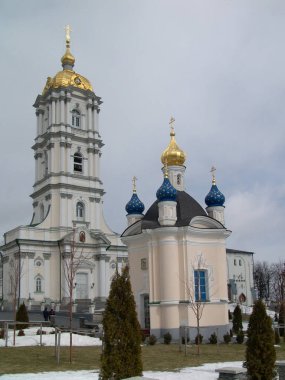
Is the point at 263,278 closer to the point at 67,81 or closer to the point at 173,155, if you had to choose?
the point at 67,81

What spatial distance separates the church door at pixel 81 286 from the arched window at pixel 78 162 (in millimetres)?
11247

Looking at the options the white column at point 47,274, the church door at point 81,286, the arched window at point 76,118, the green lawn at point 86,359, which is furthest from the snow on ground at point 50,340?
the arched window at point 76,118

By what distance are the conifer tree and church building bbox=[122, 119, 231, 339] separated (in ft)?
48.0

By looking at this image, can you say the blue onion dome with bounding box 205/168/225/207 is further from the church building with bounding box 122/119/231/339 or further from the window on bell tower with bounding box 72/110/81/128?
the window on bell tower with bounding box 72/110/81/128

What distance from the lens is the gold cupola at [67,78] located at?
56781 mm

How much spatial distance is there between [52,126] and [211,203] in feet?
91.9

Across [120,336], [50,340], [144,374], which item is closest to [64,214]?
[50,340]

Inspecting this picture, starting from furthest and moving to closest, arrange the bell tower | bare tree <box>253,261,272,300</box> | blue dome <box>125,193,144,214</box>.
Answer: bare tree <box>253,261,272,300</box>, the bell tower, blue dome <box>125,193,144,214</box>

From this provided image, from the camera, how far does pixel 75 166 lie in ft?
183

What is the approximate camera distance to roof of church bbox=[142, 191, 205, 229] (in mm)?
28547

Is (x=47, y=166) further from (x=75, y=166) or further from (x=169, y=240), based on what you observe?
(x=169, y=240)

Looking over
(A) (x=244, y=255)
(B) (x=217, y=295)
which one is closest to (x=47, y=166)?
(B) (x=217, y=295)

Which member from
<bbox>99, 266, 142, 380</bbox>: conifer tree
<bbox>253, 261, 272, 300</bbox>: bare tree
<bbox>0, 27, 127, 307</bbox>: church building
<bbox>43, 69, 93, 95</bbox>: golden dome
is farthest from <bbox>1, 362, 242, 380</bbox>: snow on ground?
<bbox>253, 261, 272, 300</bbox>: bare tree

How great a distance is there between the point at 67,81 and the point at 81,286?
2250 centimetres
